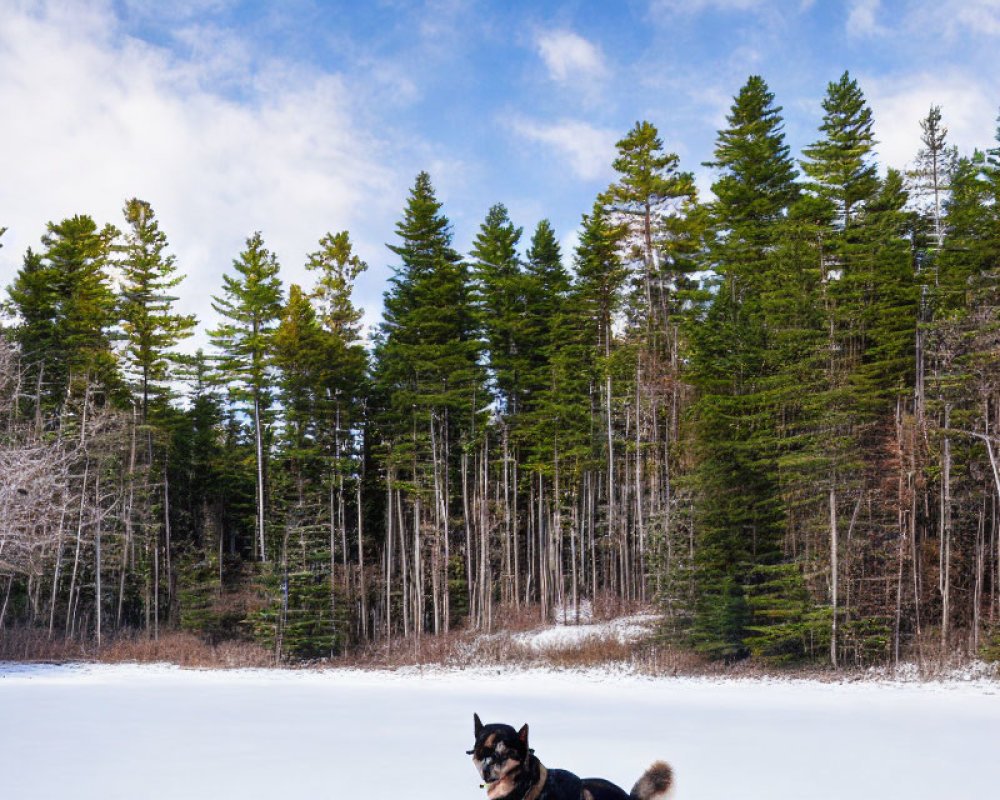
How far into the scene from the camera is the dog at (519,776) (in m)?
3.98

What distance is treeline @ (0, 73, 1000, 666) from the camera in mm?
21688

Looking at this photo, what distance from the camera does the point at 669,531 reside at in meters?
23.0

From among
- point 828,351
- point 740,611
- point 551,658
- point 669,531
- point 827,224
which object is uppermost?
point 827,224

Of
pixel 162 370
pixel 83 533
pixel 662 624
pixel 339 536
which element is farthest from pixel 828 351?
pixel 83 533

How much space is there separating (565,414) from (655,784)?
1041 inches

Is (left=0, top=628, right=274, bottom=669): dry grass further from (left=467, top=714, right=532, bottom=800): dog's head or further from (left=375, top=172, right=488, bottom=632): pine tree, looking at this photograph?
(left=467, top=714, right=532, bottom=800): dog's head

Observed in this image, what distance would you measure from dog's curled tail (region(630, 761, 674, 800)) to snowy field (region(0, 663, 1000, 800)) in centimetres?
336

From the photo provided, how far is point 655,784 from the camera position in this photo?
4215 mm

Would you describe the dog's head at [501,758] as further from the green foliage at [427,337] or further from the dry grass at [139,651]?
the green foliage at [427,337]

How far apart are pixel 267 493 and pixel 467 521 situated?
9.42 m

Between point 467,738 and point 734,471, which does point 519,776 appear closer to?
point 467,738

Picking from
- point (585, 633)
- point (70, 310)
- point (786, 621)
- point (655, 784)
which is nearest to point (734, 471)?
point (786, 621)

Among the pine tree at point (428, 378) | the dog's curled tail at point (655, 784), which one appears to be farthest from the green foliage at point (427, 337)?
the dog's curled tail at point (655, 784)

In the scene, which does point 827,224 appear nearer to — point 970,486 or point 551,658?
point 970,486
